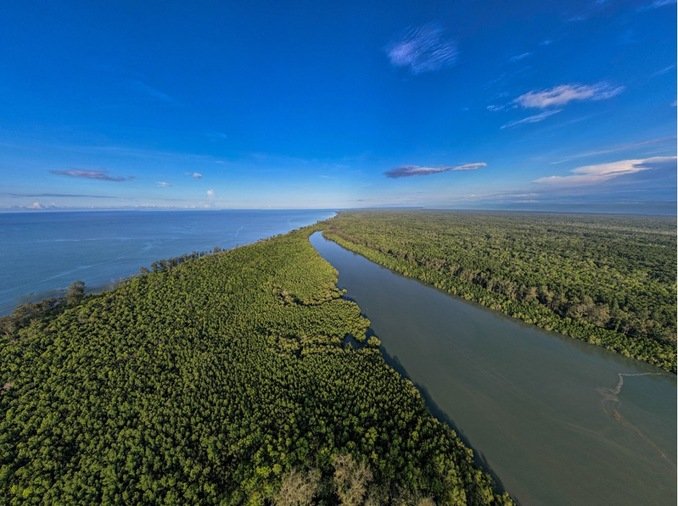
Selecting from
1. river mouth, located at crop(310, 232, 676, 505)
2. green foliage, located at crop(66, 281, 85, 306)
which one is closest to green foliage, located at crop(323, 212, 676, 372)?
river mouth, located at crop(310, 232, 676, 505)

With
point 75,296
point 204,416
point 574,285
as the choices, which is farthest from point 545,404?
point 75,296

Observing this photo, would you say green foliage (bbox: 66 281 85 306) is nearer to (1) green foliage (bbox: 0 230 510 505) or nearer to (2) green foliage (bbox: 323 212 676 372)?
(1) green foliage (bbox: 0 230 510 505)

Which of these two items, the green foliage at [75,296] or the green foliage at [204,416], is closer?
the green foliage at [204,416]

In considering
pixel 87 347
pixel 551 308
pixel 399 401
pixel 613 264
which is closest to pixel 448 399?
pixel 399 401

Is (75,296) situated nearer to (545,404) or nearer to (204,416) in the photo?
(204,416)

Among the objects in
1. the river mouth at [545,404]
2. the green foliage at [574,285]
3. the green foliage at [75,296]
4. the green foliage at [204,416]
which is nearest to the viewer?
the green foliage at [204,416]

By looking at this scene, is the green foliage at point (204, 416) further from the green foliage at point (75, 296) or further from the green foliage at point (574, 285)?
the green foliage at point (574, 285)

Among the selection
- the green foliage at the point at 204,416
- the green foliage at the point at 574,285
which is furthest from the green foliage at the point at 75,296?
the green foliage at the point at 574,285
